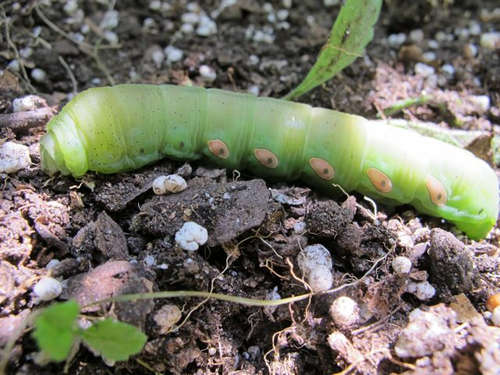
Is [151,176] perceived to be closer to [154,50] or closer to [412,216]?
[154,50]

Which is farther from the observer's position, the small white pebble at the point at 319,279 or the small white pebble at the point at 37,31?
the small white pebble at the point at 37,31

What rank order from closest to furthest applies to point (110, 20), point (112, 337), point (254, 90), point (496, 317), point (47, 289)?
point (112, 337) → point (47, 289) → point (496, 317) → point (254, 90) → point (110, 20)

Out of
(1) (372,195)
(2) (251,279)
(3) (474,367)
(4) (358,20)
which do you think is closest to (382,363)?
(3) (474,367)

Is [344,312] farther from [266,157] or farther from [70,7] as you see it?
[70,7]

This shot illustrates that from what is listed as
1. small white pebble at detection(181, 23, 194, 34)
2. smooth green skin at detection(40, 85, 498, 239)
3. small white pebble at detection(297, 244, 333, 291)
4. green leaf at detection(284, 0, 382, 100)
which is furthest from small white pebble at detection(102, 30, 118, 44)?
small white pebble at detection(297, 244, 333, 291)

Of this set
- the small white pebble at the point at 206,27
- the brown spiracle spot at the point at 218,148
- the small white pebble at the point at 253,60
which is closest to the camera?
the brown spiracle spot at the point at 218,148

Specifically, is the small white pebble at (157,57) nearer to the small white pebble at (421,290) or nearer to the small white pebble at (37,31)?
the small white pebble at (37,31)

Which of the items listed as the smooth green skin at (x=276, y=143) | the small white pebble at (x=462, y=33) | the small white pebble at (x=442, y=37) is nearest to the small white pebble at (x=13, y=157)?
the smooth green skin at (x=276, y=143)

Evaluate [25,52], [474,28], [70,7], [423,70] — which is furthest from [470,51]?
[25,52]

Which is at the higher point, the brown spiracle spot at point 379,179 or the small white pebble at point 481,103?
the small white pebble at point 481,103
